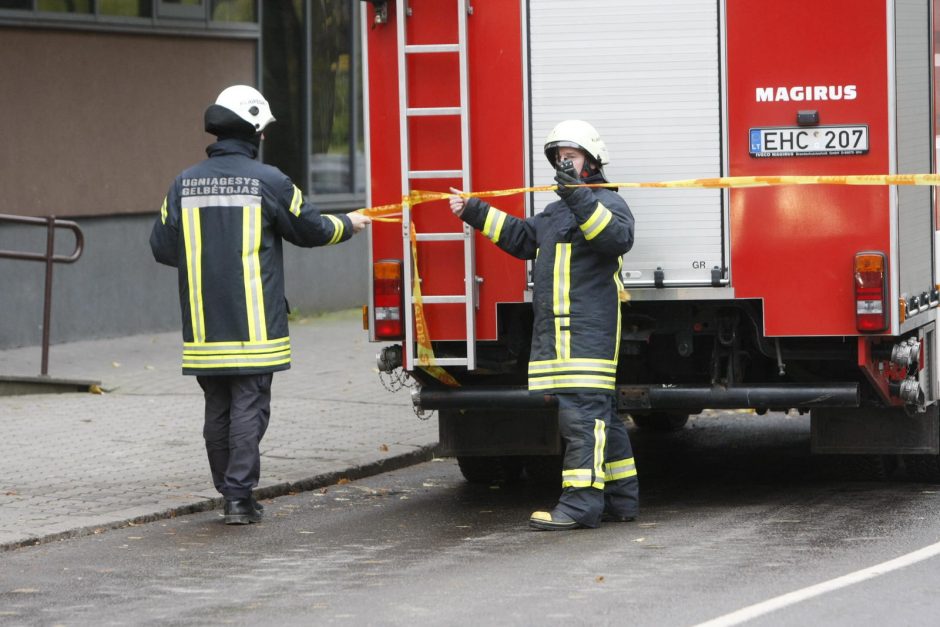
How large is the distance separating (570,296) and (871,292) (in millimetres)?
1319

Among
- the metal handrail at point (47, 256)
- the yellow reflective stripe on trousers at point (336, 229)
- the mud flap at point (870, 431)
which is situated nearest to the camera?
the yellow reflective stripe on trousers at point (336, 229)

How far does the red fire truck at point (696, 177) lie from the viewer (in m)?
7.84

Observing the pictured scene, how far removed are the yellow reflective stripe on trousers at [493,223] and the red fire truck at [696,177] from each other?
258 mm

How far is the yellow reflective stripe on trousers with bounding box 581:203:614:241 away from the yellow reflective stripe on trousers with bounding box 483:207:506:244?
0.45m

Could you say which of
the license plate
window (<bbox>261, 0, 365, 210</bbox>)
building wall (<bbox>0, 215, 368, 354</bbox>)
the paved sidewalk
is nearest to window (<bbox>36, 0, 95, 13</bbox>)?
building wall (<bbox>0, 215, 368, 354</bbox>)

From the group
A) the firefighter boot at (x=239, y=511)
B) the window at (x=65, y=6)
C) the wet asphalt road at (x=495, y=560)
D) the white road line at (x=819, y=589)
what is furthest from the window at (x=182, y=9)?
the white road line at (x=819, y=589)

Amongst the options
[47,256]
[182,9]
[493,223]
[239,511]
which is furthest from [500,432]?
[182,9]

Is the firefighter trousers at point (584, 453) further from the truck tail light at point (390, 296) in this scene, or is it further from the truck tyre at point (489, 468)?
the truck tyre at point (489, 468)

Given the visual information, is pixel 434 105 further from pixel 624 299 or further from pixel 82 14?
pixel 82 14

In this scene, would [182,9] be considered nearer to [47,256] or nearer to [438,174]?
[47,256]

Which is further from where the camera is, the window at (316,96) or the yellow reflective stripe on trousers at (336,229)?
the window at (316,96)

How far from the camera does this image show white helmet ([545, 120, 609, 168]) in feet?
25.3

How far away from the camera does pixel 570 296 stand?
7.79 meters

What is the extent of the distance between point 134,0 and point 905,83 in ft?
29.0
